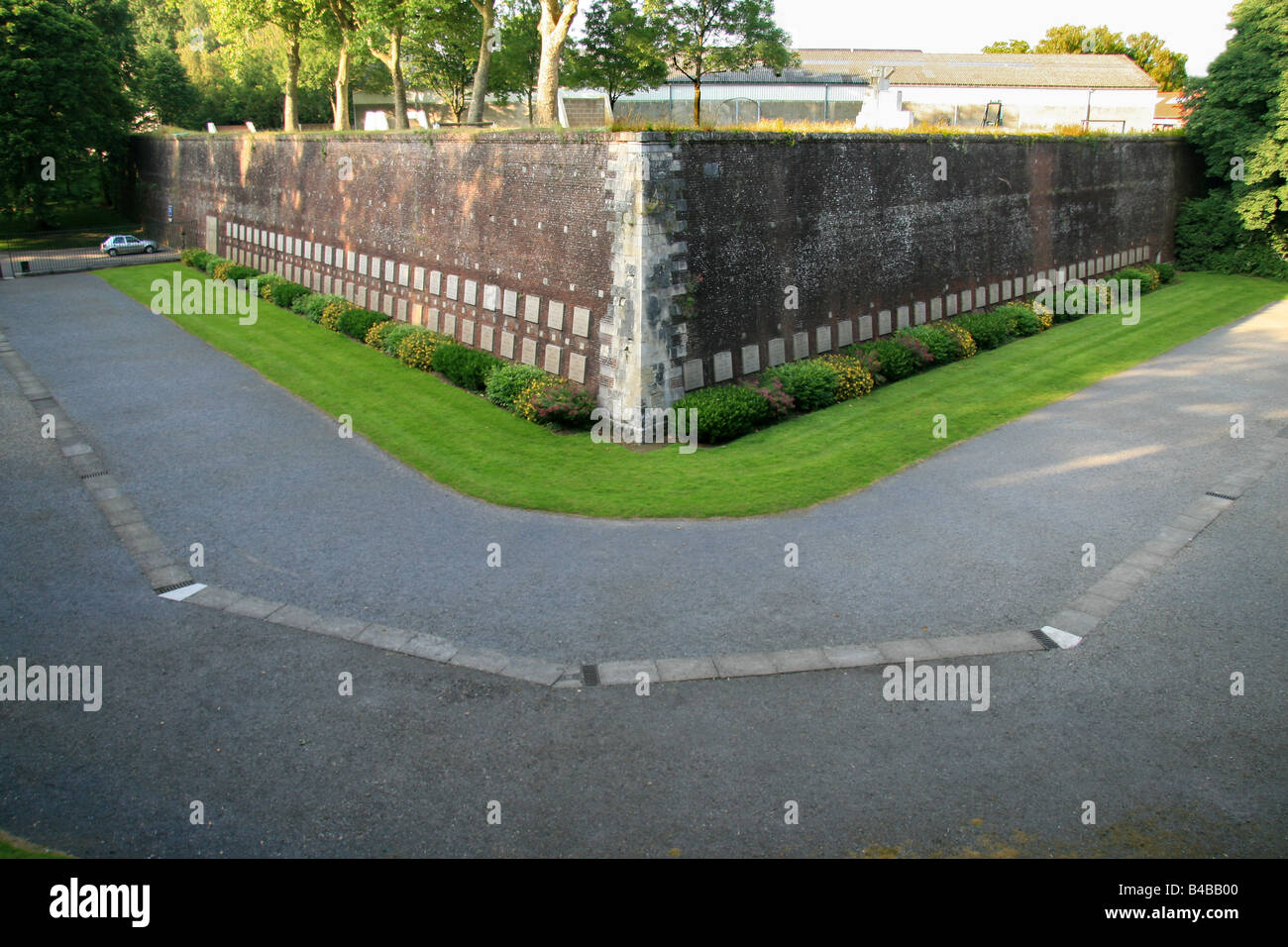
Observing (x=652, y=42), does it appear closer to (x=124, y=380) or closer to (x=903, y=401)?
(x=903, y=401)

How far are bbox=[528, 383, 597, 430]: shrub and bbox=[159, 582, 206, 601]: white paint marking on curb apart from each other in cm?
736

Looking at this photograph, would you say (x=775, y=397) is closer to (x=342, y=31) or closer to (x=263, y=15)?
(x=342, y=31)

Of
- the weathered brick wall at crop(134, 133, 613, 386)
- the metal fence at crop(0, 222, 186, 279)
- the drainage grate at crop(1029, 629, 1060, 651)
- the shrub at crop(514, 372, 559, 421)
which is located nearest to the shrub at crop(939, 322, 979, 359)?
the weathered brick wall at crop(134, 133, 613, 386)

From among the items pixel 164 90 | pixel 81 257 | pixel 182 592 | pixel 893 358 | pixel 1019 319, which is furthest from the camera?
pixel 164 90

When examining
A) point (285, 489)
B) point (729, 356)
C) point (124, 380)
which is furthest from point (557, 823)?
point (124, 380)

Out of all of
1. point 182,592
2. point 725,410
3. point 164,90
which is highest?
point 164,90

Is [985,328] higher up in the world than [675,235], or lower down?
lower down

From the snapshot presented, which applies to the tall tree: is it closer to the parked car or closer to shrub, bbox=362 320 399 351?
shrub, bbox=362 320 399 351

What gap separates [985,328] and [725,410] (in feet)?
34.0

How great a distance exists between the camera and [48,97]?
3962 centimetres

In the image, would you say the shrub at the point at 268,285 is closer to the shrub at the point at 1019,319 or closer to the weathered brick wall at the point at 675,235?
the weathered brick wall at the point at 675,235

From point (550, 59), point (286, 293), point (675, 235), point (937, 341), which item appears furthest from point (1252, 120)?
point (286, 293)
